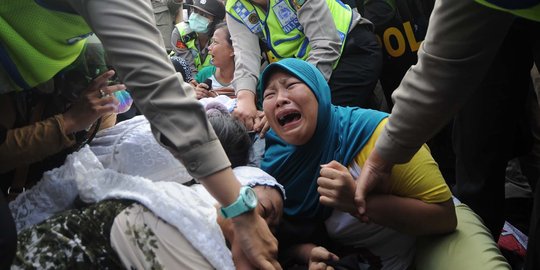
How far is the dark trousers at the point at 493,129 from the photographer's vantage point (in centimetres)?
189

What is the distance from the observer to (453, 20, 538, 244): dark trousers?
189 centimetres

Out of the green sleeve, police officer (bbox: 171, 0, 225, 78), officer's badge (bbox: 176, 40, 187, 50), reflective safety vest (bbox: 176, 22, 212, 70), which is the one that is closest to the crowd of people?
the green sleeve

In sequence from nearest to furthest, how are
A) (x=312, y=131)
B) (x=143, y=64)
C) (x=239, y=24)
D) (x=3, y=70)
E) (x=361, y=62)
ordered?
(x=143, y=64), (x=3, y=70), (x=312, y=131), (x=361, y=62), (x=239, y=24)

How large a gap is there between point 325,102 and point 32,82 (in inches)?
34.5

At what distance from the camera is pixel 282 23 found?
2516mm

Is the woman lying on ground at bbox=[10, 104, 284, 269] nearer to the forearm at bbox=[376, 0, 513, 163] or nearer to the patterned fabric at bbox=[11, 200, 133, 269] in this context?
the patterned fabric at bbox=[11, 200, 133, 269]

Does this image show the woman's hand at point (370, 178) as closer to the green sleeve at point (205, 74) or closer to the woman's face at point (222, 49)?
the woman's face at point (222, 49)

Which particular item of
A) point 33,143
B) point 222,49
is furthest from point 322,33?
point 33,143

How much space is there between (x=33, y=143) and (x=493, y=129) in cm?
158

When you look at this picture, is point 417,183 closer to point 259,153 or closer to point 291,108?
point 291,108

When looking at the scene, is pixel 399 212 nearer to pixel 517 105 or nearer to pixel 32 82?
pixel 517 105

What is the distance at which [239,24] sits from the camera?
2701mm

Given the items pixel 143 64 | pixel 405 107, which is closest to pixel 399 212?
pixel 405 107

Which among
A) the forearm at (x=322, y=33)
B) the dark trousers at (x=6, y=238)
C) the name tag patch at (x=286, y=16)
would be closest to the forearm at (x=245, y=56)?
the name tag patch at (x=286, y=16)
